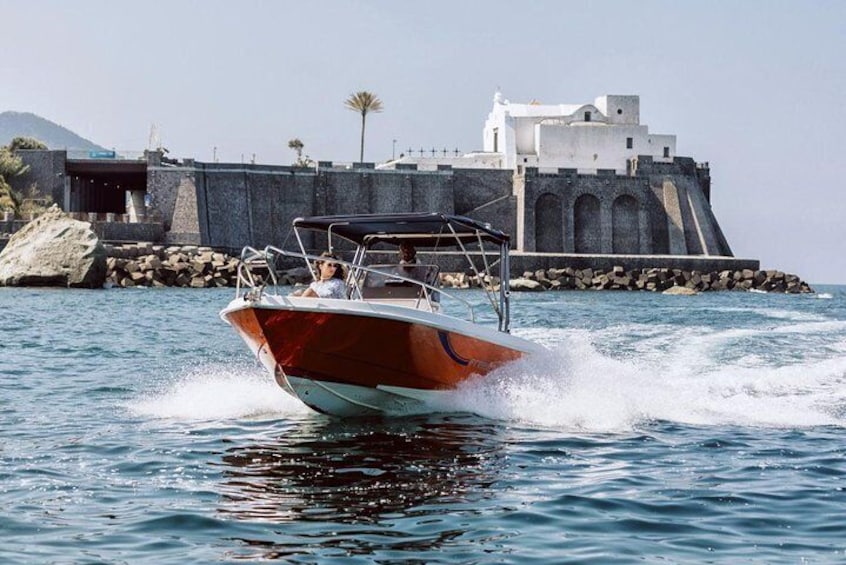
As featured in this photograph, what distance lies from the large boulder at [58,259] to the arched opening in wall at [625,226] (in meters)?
38.4

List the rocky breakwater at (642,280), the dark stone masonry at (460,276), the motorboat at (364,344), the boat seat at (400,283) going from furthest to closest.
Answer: the rocky breakwater at (642,280) → the dark stone masonry at (460,276) → the boat seat at (400,283) → the motorboat at (364,344)

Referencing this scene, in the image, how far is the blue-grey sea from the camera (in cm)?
796

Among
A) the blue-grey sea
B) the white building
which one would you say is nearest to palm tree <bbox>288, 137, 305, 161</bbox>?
the white building

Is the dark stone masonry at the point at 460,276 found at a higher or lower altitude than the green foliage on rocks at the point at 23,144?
lower

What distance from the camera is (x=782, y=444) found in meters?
12.3

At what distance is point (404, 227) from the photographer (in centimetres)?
1548

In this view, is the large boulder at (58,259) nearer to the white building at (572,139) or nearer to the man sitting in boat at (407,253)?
the white building at (572,139)

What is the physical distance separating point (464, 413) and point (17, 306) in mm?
26520

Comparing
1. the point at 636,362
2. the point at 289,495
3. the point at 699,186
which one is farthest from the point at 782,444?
the point at 699,186

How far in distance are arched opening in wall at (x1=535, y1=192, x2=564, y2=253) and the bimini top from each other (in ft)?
207

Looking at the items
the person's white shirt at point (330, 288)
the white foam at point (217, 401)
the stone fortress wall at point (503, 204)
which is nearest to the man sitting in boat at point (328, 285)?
the person's white shirt at point (330, 288)

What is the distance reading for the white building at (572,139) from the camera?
85875 mm

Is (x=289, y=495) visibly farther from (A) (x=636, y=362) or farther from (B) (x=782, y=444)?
(A) (x=636, y=362)

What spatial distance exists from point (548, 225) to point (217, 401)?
6583 centimetres
